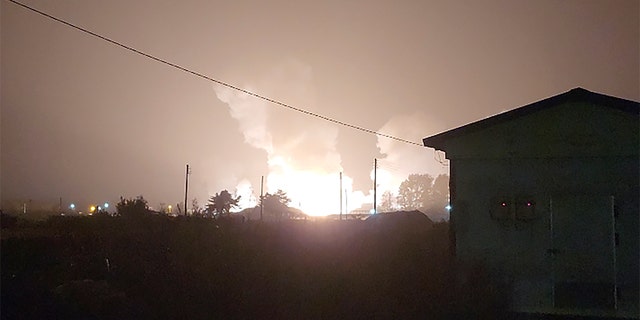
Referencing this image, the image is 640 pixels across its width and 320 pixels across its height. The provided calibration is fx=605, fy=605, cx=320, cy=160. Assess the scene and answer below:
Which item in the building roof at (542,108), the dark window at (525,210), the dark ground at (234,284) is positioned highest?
the building roof at (542,108)

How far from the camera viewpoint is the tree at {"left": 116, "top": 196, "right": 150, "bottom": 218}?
44281 millimetres

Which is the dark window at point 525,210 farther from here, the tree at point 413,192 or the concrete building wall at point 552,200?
the tree at point 413,192

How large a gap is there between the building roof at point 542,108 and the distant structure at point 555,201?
2 cm

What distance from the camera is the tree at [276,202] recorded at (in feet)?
281

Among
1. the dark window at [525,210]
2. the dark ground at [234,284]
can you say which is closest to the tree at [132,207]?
the dark ground at [234,284]

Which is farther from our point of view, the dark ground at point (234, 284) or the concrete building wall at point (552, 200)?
the concrete building wall at point (552, 200)

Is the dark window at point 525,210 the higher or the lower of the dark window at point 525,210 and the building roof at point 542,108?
the lower

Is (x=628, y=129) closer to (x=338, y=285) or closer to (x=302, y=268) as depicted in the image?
(x=338, y=285)

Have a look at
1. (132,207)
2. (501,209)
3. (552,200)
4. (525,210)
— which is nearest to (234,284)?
(501,209)

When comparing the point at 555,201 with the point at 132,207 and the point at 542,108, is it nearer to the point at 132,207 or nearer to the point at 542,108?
the point at 542,108

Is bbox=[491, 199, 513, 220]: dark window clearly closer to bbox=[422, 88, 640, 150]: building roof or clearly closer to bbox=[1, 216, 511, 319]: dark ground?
bbox=[1, 216, 511, 319]: dark ground

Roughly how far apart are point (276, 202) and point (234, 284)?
73464 mm

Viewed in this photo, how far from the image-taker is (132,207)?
4716cm

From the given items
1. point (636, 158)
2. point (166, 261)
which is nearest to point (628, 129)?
point (636, 158)
